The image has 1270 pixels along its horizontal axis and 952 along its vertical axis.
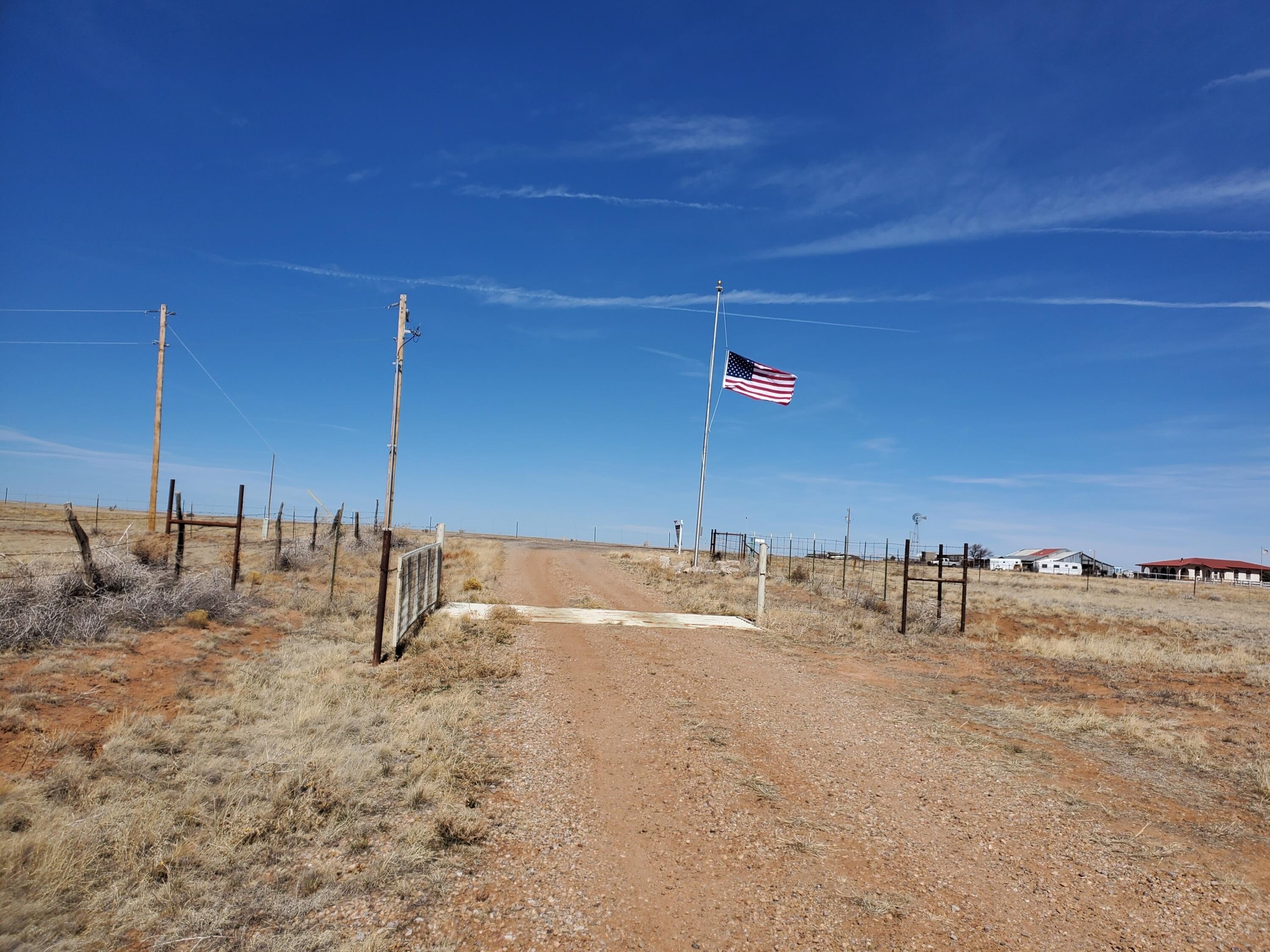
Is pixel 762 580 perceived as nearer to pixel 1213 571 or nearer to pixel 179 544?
pixel 179 544

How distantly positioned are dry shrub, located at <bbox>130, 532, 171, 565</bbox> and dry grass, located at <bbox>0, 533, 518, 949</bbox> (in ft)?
25.5

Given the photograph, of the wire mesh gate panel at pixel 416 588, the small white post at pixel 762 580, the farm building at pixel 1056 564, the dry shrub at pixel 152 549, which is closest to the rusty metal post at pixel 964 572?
the small white post at pixel 762 580

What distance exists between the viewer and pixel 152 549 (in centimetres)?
1680

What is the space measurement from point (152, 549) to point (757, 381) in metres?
20.2

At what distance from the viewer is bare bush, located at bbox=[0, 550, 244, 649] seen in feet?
34.1

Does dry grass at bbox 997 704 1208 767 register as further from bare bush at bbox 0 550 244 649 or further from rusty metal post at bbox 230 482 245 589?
rusty metal post at bbox 230 482 245 589

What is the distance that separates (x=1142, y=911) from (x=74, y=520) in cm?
1409

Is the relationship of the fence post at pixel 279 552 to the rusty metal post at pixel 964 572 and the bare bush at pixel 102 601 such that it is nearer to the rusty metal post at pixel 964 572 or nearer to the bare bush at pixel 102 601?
the bare bush at pixel 102 601

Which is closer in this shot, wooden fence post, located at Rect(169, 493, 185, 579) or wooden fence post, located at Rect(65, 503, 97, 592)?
wooden fence post, located at Rect(65, 503, 97, 592)

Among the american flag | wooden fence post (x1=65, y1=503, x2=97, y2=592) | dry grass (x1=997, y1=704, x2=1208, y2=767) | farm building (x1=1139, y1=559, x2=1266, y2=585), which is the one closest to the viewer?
dry grass (x1=997, y1=704, x2=1208, y2=767)

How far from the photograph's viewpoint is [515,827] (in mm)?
5875

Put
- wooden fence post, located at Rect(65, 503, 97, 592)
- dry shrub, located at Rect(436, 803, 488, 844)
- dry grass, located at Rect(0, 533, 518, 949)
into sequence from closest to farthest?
dry grass, located at Rect(0, 533, 518, 949) → dry shrub, located at Rect(436, 803, 488, 844) → wooden fence post, located at Rect(65, 503, 97, 592)

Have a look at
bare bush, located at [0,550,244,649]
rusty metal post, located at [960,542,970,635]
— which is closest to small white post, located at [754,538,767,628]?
rusty metal post, located at [960,542,970,635]

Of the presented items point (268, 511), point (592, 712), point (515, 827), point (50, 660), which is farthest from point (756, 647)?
point (268, 511)
